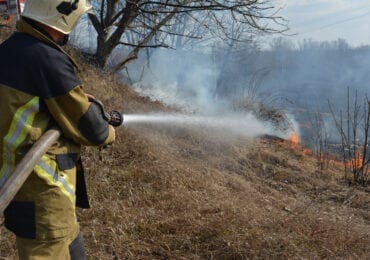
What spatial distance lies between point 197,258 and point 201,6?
23.2 feet

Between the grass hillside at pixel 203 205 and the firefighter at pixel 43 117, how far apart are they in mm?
1416

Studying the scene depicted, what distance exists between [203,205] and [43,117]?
9.06 ft

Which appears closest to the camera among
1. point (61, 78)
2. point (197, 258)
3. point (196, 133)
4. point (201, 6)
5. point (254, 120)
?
point (61, 78)

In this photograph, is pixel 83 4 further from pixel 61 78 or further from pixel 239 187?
pixel 239 187

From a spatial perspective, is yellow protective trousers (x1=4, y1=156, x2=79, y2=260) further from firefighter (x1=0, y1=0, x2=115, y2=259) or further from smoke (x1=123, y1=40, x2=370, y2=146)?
smoke (x1=123, y1=40, x2=370, y2=146)

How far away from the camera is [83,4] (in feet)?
7.04

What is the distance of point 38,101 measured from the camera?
193 cm

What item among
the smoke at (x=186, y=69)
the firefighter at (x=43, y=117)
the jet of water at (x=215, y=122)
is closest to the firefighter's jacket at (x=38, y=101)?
the firefighter at (x=43, y=117)

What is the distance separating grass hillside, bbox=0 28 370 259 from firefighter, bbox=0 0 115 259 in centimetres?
142

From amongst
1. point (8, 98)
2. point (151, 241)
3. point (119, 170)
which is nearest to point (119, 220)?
point (151, 241)

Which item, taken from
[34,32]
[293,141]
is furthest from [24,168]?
[293,141]

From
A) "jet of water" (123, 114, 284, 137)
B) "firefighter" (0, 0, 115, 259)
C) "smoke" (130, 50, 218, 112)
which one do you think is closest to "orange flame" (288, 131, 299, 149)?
"jet of water" (123, 114, 284, 137)

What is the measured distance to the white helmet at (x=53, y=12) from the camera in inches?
77.9

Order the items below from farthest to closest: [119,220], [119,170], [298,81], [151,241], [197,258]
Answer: [298,81] → [119,170] → [119,220] → [151,241] → [197,258]
